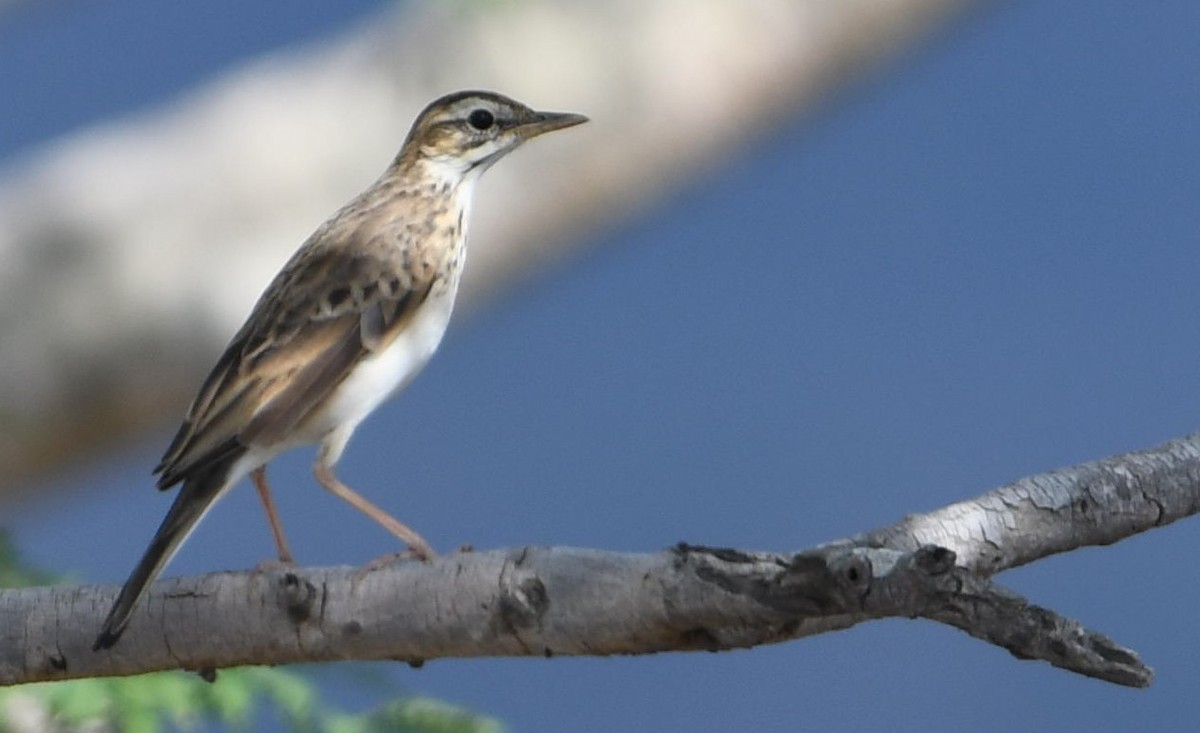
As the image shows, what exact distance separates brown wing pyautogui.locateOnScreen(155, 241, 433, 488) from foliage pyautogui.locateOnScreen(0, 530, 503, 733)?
666 mm

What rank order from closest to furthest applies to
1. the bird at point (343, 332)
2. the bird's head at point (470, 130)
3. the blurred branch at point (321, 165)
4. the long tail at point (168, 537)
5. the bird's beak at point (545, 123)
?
the long tail at point (168, 537), the bird at point (343, 332), the bird's beak at point (545, 123), the bird's head at point (470, 130), the blurred branch at point (321, 165)

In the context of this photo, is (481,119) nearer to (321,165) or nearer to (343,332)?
(343,332)

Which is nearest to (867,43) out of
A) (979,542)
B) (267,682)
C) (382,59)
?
(382,59)

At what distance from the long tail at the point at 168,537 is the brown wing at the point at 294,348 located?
3 centimetres

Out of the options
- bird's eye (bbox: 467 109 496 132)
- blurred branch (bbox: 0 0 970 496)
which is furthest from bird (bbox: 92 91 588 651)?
blurred branch (bbox: 0 0 970 496)

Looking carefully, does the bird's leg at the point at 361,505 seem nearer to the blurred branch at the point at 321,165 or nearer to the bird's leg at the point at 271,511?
the bird's leg at the point at 271,511

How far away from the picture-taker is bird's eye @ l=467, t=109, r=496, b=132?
13.9ft

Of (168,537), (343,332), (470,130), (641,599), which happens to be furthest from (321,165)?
(641,599)

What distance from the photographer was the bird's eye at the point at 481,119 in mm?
4242

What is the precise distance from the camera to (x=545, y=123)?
4191 millimetres

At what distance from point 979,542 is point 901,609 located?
665 millimetres

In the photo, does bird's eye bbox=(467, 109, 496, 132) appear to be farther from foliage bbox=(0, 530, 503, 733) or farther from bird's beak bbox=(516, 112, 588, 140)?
foliage bbox=(0, 530, 503, 733)

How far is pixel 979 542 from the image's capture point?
2957mm

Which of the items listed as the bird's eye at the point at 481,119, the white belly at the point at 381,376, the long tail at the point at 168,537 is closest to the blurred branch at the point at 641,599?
the long tail at the point at 168,537
